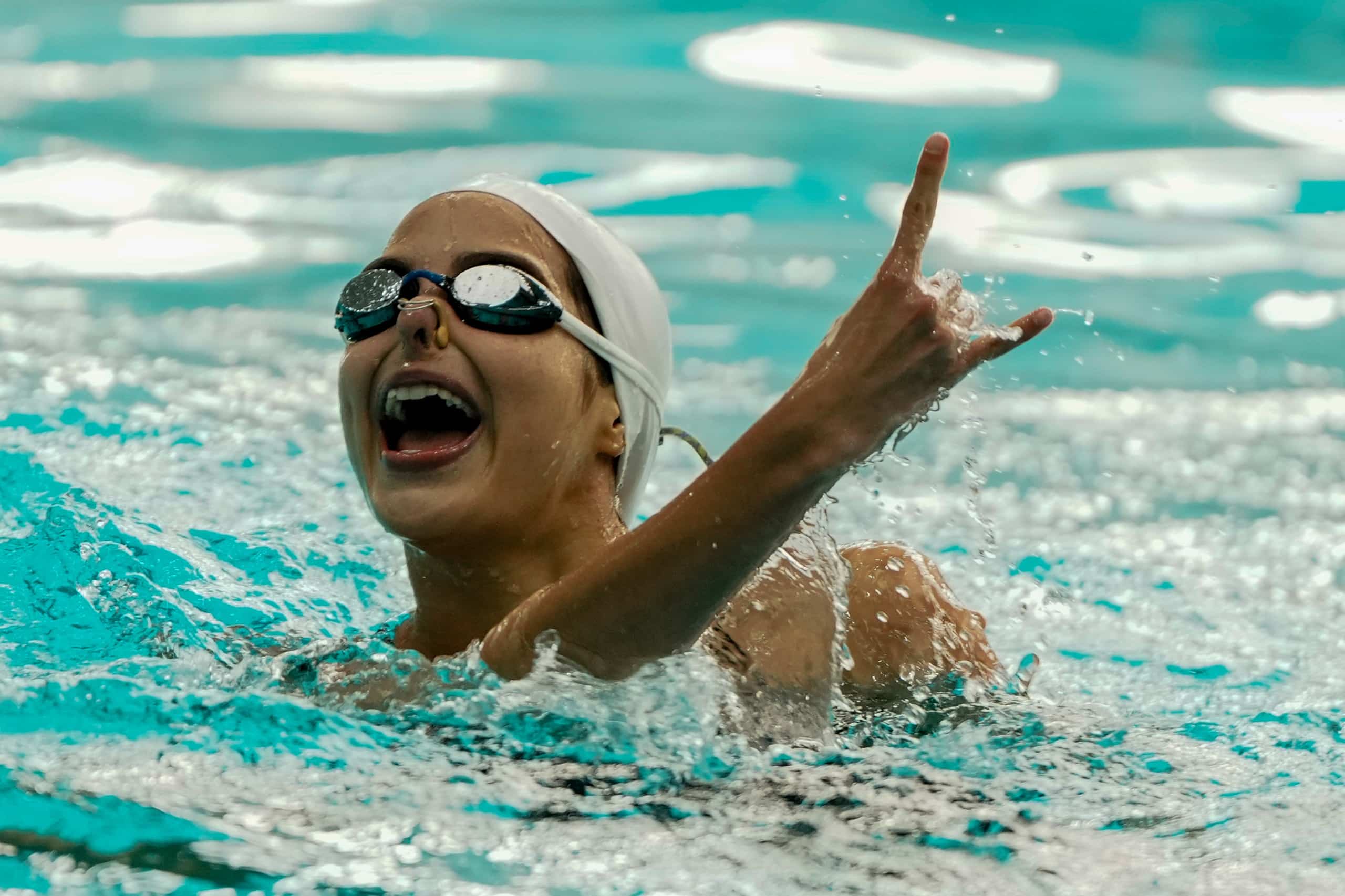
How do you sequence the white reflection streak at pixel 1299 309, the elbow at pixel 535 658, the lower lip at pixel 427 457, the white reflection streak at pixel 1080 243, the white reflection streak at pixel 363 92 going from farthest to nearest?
the white reflection streak at pixel 363 92
the white reflection streak at pixel 1080 243
the white reflection streak at pixel 1299 309
the lower lip at pixel 427 457
the elbow at pixel 535 658

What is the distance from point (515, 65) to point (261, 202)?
60.4 inches

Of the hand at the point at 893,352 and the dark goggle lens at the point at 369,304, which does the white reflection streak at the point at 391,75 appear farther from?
the hand at the point at 893,352

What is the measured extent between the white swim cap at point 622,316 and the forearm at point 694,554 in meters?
0.76

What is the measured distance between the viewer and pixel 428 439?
2.62m

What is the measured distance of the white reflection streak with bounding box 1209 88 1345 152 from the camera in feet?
21.8

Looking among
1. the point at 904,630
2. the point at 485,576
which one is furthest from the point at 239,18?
the point at 904,630

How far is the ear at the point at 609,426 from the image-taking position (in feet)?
9.08

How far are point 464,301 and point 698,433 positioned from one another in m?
3.18

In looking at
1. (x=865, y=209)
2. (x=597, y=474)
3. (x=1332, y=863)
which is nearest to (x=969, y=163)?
(x=865, y=209)

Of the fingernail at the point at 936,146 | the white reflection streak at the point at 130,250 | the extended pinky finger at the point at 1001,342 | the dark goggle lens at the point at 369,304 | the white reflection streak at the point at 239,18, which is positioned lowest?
the extended pinky finger at the point at 1001,342

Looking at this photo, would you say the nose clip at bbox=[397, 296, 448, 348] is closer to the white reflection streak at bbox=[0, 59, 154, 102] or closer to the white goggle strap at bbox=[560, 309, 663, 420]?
the white goggle strap at bbox=[560, 309, 663, 420]

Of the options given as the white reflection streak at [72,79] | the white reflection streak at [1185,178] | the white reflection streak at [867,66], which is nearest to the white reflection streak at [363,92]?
the white reflection streak at [72,79]

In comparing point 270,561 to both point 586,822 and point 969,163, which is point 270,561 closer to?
point 586,822

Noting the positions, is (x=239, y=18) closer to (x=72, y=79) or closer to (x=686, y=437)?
(x=72, y=79)
